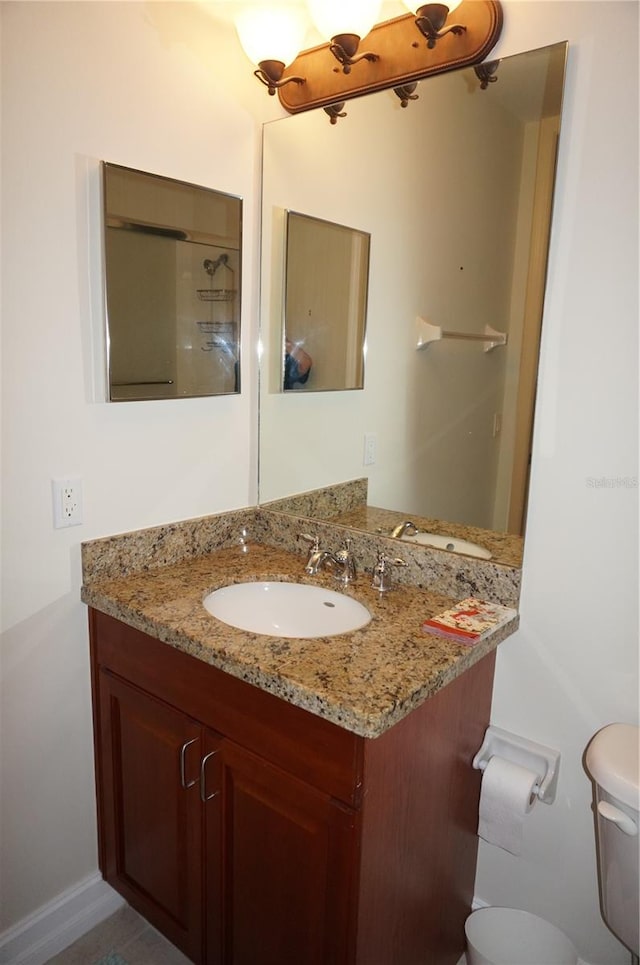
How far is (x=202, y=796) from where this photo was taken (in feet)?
4.43

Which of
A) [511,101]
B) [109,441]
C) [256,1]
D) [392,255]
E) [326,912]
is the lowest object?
[326,912]

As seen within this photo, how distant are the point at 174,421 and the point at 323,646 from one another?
2.47 feet

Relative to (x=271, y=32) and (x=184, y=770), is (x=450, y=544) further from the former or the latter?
(x=271, y=32)

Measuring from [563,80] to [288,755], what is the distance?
54.9 inches

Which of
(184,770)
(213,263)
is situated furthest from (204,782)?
(213,263)

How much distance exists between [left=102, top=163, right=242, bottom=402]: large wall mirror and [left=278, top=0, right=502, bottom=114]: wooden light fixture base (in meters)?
0.34

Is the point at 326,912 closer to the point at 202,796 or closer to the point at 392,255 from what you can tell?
the point at 202,796

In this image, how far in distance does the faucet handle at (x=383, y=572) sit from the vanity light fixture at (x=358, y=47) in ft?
3.63

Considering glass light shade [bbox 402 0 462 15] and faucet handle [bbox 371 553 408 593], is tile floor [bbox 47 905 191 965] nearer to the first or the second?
faucet handle [bbox 371 553 408 593]

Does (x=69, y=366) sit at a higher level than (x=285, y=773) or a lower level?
higher

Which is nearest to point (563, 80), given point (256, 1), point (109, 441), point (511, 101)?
point (511, 101)

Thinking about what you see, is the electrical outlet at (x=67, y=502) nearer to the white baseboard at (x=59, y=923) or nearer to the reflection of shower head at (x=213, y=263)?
the reflection of shower head at (x=213, y=263)

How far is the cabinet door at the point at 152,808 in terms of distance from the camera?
1396 mm

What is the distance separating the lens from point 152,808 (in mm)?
1496
